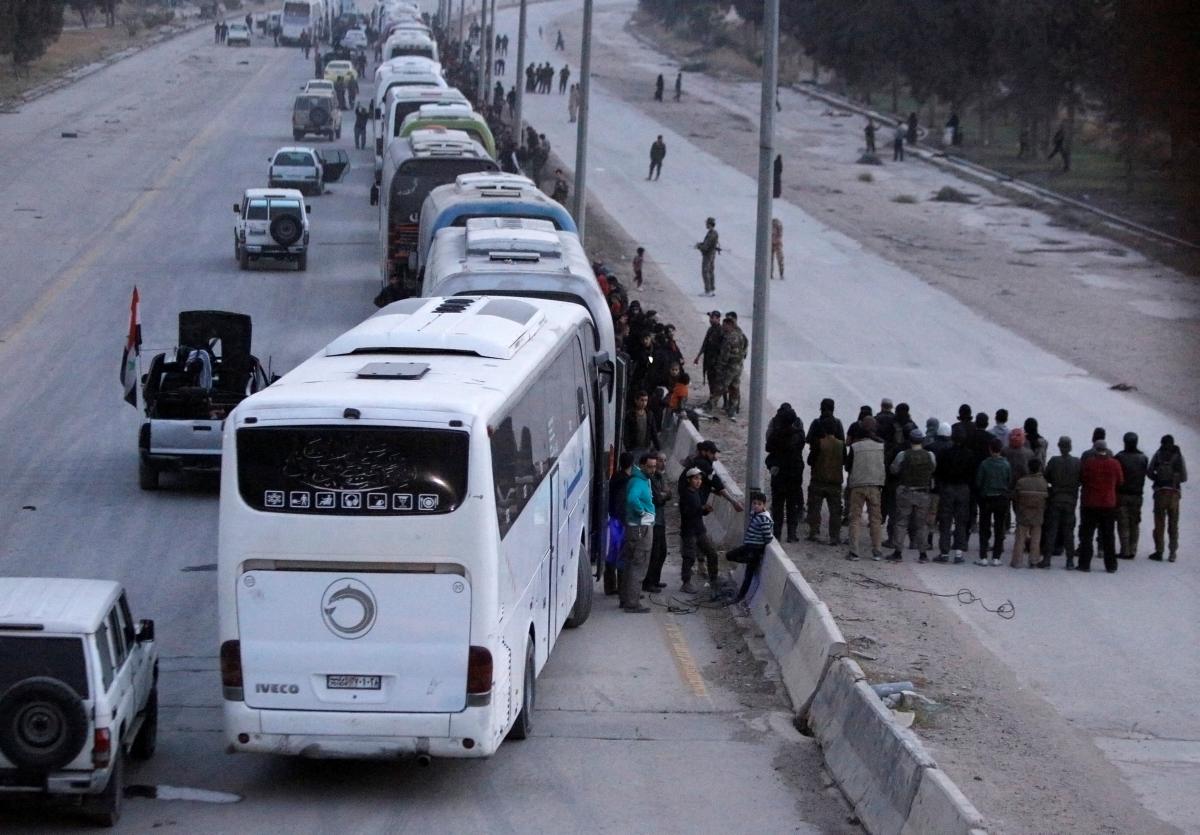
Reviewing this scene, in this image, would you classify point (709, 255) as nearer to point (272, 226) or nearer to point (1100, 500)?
point (272, 226)

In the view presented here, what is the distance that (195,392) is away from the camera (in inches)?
747

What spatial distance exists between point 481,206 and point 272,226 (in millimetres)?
12153

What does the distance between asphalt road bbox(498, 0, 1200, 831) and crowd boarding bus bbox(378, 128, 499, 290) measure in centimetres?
528

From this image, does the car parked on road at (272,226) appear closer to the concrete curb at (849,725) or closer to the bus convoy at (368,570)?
the concrete curb at (849,725)

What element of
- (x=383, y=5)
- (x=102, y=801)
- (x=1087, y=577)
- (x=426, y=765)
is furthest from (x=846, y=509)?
(x=383, y=5)

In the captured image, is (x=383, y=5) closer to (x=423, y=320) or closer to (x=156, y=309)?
(x=156, y=309)

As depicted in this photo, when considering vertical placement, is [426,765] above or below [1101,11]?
below

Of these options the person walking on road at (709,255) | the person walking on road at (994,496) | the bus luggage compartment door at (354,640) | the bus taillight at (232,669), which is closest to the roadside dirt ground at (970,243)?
the person walking on road at (709,255)

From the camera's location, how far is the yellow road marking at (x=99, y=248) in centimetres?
2925

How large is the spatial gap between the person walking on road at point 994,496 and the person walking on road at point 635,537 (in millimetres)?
4088

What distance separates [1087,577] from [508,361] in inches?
326

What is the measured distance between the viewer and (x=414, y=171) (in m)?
30.9

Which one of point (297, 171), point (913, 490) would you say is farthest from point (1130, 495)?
point (297, 171)

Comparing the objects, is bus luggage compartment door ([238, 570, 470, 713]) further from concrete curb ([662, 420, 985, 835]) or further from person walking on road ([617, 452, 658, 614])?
person walking on road ([617, 452, 658, 614])
